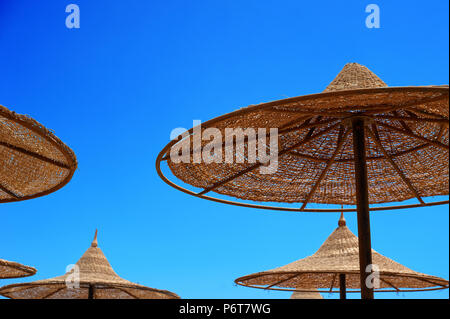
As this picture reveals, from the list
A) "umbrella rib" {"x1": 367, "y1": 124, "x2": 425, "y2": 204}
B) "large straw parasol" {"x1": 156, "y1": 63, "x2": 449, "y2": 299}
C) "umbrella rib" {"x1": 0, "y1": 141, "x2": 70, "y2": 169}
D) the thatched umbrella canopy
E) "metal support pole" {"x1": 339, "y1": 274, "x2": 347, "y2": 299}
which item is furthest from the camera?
"metal support pole" {"x1": 339, "y1": 274, "x2": 347, "y2": 299}

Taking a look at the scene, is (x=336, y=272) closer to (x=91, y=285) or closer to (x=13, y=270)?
(x=91, y=285)

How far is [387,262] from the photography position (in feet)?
28.2

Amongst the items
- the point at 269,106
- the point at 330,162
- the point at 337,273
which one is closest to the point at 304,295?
the point at 337,273

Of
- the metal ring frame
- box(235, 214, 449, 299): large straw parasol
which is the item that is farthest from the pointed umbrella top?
box(235, 214, 449, 299): large straw parasol

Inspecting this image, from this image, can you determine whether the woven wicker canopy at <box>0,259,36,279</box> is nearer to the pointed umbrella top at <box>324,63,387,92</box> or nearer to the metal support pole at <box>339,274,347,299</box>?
the metal support pole at <box>339,274,347,299</box>

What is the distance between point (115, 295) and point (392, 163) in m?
8.28

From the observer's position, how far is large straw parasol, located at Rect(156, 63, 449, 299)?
4121 mm

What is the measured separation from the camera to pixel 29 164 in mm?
5469

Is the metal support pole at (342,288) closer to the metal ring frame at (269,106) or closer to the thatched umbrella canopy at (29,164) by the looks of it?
the metal ring frame at (269,106)

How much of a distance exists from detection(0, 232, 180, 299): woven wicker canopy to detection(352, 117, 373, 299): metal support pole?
19.4 ft

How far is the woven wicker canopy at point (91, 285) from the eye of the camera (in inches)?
383

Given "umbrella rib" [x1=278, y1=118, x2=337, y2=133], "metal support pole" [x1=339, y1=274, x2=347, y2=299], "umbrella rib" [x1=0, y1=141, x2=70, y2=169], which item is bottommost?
"metal support pole" [x1=339, y1=274, x2=347, y2=299]

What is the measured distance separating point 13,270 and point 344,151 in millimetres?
5687
